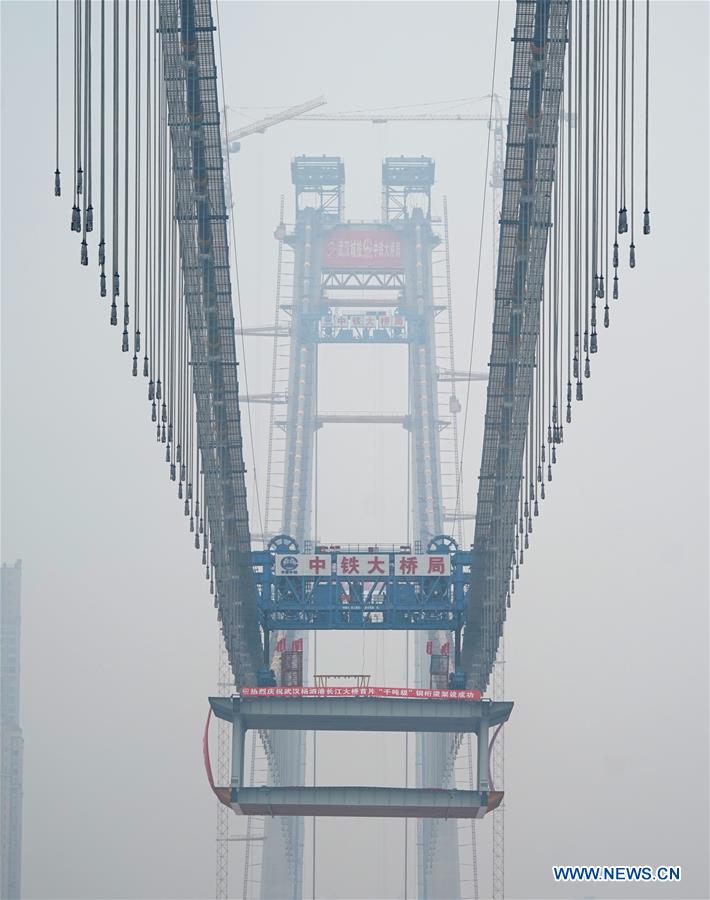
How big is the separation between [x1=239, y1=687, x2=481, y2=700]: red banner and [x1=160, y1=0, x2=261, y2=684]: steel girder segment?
228 cm

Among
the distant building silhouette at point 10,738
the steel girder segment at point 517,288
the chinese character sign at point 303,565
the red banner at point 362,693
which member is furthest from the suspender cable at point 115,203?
→ the distant building silhouette at point 10,738

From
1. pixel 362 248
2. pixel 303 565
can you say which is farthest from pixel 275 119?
pixel 303 565

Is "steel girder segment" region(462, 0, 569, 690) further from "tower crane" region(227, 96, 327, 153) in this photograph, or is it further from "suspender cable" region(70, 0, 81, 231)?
"tower crane" region(227, 96, 327, 153)

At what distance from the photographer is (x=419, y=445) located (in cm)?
13625

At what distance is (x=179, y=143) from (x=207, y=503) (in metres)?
15.0

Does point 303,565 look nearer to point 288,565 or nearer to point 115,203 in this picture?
point 288,565

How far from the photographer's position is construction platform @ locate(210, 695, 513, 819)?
7006 cm

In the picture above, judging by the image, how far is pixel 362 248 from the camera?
468 ft

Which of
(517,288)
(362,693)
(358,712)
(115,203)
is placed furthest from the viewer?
(362,693)

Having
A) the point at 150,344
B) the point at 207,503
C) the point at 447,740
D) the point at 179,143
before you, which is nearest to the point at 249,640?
the point at 207,503

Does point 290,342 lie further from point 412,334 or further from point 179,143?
point 179,143

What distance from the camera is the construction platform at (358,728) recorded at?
230ft

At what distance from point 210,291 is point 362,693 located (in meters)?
17.0

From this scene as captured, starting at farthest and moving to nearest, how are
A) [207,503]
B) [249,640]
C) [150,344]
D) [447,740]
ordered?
[447,740]
[249,640]
[207,503]
[150,344]
